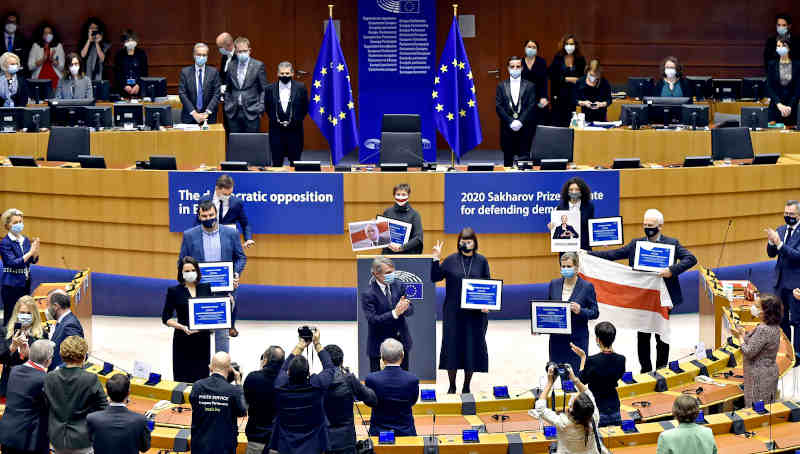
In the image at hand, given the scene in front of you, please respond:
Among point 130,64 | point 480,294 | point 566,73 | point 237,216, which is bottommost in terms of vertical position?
point 480,294

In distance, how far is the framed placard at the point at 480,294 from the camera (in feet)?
33.2

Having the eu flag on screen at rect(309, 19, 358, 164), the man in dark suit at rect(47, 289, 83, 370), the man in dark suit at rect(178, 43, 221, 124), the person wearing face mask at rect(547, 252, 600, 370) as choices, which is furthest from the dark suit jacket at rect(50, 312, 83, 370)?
the man in dark suit at rect(178, 43, 221, 124)

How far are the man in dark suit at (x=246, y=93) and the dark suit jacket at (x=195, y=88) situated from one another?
0.20 meters

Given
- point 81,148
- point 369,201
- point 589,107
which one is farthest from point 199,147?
point 589,107

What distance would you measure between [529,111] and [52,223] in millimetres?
6388

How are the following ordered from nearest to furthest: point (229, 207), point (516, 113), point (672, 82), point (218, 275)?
point (218, 275), point (229, 207), point (516, 113), point (672, 82)

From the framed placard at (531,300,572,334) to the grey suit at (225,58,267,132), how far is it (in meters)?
7.08

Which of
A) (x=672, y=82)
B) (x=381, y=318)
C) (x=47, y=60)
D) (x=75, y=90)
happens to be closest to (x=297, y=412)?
(x=381, y=318)

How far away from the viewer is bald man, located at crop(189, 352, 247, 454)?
7.45 metres

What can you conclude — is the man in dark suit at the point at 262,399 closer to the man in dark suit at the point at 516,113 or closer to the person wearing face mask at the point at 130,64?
the man in dark suit at the point at 516,113

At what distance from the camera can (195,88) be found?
15.8 meters

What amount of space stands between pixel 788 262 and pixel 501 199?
3.15 meters

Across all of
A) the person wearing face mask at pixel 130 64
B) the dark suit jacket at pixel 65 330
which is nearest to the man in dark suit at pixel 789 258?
the dark suit jacket at pixel 65 330

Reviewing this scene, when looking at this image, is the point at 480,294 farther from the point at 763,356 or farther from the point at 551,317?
the point at 763,356
